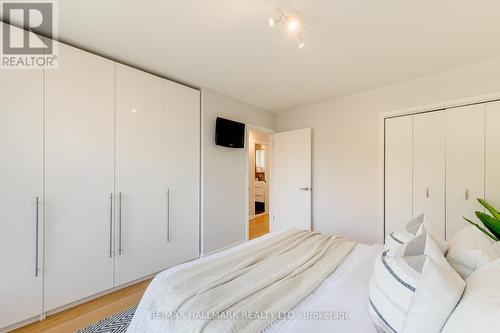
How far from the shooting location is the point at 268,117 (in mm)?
4227

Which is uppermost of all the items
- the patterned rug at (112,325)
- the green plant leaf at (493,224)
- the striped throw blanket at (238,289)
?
the green plant leaf at (493,224)

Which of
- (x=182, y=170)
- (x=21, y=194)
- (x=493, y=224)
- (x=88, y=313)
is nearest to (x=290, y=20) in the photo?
(x=182, y=170)

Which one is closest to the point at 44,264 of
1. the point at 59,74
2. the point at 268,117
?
the point at 59,74

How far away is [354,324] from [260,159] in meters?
5.82

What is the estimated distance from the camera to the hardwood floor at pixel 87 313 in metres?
1.75

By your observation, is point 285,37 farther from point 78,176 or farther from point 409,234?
point 78,176

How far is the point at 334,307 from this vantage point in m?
1.06

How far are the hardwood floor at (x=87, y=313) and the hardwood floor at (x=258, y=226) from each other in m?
2.22

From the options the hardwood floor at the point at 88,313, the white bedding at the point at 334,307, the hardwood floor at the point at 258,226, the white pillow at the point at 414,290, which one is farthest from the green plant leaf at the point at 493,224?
the hardwood floor at the point at 88,313

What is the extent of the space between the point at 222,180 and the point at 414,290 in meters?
2.72

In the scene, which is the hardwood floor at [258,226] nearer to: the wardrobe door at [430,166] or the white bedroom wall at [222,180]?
the white bedroom wall at [222,180]

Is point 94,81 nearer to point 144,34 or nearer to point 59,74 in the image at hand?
Answer: point 59,74

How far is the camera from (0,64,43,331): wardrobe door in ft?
5.45

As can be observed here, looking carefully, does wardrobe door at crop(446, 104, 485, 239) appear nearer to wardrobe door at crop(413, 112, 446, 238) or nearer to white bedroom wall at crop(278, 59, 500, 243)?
wardrobe door at crop(413, 112, 446, 238)
